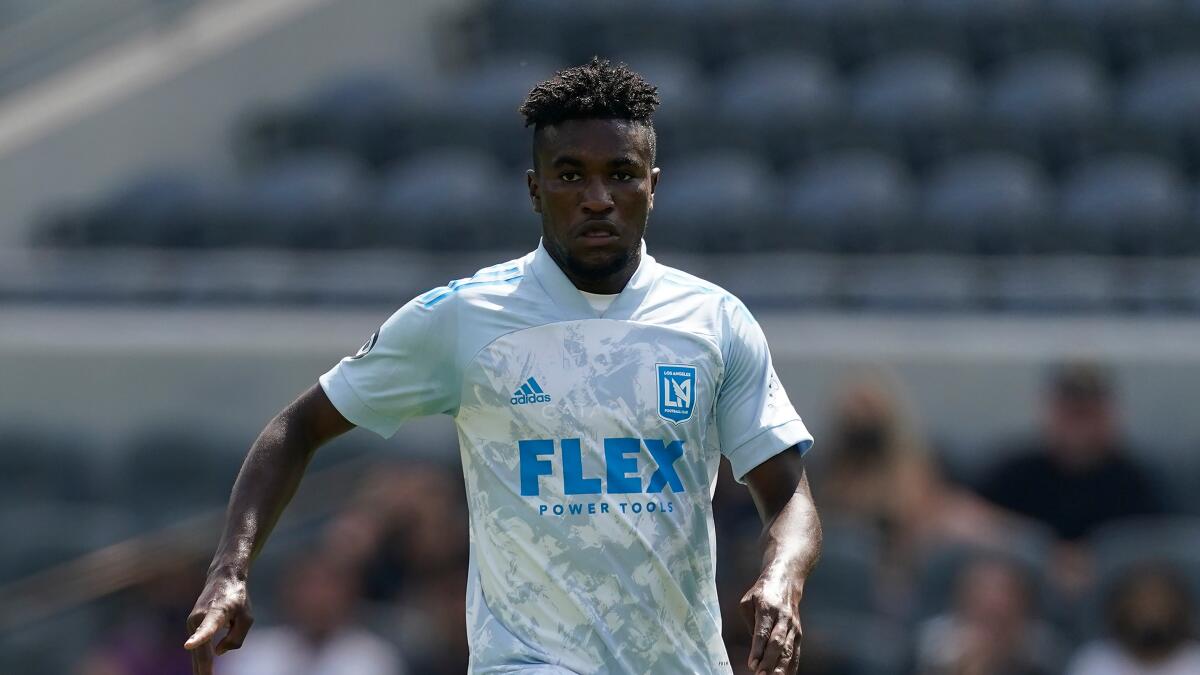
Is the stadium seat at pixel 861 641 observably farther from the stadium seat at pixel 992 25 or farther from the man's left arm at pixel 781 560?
the stadium seat at pixel 992 25

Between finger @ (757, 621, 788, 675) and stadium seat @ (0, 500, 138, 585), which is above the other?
finger @ (757, 621, 788, 675)

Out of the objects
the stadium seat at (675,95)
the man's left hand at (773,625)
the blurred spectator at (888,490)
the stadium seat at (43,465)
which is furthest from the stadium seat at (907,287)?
the man's left hand at (773,625)

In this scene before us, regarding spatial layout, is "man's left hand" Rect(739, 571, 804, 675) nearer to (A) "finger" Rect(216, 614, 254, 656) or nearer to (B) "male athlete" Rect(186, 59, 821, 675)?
(B) "male athlete" Rect(186, 59, 821, 675)

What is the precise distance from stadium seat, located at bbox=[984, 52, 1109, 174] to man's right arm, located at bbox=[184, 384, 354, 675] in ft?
25.4

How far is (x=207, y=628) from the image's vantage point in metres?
3.44

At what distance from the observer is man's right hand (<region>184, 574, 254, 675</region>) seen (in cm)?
347

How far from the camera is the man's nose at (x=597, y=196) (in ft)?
12.4

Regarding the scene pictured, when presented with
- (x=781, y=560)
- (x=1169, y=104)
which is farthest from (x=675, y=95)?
(x=781, y=560)

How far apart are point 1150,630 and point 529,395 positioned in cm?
427

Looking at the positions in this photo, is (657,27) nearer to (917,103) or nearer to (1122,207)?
(917,103)

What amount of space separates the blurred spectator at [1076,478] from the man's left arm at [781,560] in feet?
14.9

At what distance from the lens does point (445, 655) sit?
25.7 ft

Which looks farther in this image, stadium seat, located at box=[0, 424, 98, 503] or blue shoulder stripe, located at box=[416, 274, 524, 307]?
stadium seat, located at box=[0, 424, 98, 503]

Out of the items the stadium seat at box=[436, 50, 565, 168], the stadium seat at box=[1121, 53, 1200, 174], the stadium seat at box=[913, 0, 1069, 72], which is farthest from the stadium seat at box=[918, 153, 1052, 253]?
the stadium seat at box=[436, 50, 565, 168]
